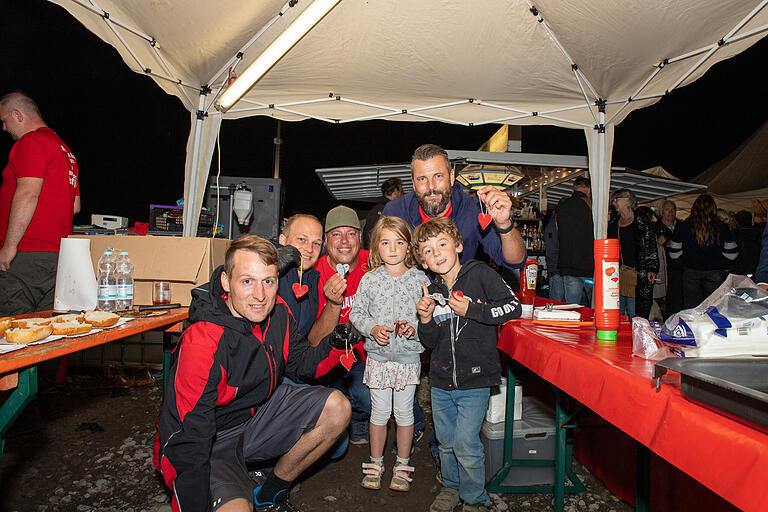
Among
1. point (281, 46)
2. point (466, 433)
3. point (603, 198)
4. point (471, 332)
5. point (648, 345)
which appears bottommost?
point (466, 433)

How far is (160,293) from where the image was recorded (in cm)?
291

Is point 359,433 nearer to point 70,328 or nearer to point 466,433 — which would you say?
point 466,433

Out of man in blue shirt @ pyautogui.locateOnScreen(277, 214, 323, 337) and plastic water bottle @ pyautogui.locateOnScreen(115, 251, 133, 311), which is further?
man in blue shirt @ pyautogui.locateOnScreen(277, 214, 323, 337)

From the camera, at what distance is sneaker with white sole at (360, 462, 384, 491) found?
8.45 ft

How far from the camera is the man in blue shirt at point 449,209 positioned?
110 inches

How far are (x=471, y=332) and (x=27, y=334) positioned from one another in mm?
2018

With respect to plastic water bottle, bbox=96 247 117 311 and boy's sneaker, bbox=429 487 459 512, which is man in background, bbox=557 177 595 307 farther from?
plastic water bottle, bbox=96 247 117 311

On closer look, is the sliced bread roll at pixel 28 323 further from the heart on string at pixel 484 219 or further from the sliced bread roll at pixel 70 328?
the heart on string at pixel 484 219

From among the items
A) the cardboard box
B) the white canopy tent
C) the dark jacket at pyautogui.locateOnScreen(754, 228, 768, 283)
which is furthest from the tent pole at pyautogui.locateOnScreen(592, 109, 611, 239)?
the cardboard box

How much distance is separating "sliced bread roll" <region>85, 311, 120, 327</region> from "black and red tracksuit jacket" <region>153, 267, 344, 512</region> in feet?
1.56

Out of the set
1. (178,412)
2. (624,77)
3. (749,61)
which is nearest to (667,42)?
(624,77)

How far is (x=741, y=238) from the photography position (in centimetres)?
679

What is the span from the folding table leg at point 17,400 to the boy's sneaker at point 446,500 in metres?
1.97

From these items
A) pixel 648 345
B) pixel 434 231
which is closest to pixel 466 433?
pixel 434 231
